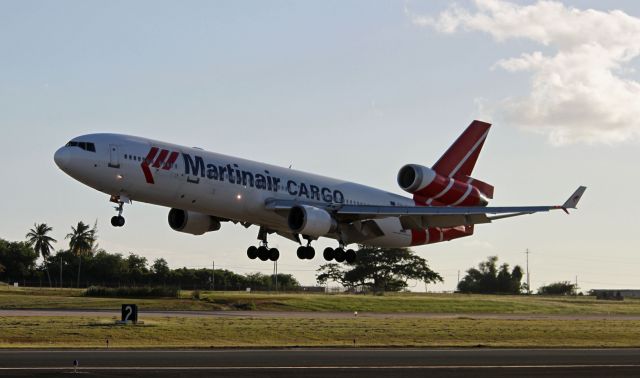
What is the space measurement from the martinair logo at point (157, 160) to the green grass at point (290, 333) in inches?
360

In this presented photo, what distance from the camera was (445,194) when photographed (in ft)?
217

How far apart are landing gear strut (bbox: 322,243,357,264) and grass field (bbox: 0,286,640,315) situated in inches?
1000

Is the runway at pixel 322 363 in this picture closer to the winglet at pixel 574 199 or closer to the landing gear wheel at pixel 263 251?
the winglet at pixel 574 199

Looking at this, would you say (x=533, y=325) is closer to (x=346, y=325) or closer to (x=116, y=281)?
(x=346, y=325)

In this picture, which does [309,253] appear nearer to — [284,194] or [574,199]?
[284,194]

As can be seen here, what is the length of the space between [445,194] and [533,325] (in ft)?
49.6

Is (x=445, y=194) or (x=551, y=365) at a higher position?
(x=445, y=194)

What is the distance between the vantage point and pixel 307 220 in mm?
55625

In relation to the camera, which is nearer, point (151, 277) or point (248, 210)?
point (248, 210)

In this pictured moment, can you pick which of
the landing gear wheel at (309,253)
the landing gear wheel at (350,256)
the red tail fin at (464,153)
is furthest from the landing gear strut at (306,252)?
the red tail fin at (464,153)

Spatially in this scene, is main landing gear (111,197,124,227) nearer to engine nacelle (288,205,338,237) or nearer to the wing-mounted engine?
engine nacelle (288,205,338,237)

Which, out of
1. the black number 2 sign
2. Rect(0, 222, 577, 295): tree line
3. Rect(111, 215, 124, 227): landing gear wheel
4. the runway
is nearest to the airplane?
Rect(111, 215, 124, 227): landing gear wheel

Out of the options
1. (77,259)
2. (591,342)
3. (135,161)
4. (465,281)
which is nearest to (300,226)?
(135,161)

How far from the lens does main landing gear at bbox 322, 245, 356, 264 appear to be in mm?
60625
